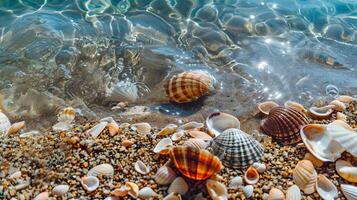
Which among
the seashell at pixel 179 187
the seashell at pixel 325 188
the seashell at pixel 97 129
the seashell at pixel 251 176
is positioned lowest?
the seashell at pixel 325 188

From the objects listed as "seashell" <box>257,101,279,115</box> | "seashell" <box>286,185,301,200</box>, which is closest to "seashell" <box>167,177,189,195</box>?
"seashell" <box>286,185,301,200</box>

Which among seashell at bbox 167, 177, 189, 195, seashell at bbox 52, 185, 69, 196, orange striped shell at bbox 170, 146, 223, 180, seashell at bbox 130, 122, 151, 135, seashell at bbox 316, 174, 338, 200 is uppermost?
orange striped shell at bbox 170, 146, 223, 180

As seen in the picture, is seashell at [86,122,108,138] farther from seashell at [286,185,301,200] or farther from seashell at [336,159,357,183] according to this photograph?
seashell at [336,159,357,183]

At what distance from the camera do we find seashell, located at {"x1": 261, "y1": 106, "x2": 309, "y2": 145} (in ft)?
13.5

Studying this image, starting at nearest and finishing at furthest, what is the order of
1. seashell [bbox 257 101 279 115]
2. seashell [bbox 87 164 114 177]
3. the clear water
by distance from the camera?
seashell [bbox 87 164 114 177] < seashell [bbox 257 101 279 115] < the clear water

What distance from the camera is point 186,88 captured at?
187 inches

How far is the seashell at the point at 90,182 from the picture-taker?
3533 millimetres

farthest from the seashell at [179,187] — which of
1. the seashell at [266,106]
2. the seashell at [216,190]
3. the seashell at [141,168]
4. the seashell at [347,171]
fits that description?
the seashell at [266,106]

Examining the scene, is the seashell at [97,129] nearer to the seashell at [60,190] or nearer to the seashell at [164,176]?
the seashell at [60,190]

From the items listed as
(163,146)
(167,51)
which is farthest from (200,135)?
(167,51)

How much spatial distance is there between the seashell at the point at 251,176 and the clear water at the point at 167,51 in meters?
1.10

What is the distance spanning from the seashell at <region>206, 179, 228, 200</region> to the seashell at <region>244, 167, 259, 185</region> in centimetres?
26

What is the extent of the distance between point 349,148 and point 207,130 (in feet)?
4.48

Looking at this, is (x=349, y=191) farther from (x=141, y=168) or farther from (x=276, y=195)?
(x=141, y=168)
